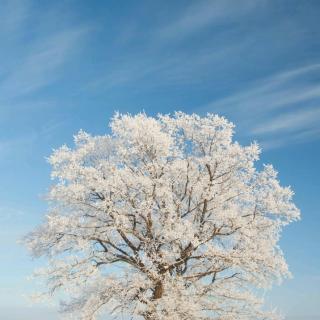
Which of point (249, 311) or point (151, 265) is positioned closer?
point (151, 265)

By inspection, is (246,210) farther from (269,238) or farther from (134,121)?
(134,121)

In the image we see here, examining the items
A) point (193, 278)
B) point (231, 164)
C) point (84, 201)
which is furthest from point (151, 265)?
point (231, 164)

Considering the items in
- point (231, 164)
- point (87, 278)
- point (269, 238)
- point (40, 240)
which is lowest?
point (87, 278)

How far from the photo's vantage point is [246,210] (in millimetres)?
35719

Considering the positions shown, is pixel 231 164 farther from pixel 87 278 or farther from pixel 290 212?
pixel 87 278

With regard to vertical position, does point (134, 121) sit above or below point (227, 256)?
above

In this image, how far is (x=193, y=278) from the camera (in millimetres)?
34250

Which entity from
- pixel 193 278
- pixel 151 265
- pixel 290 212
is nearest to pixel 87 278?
pixel 151 265

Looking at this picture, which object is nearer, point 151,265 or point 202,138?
point 151,265

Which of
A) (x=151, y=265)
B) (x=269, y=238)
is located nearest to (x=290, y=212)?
(x=269, y=238)

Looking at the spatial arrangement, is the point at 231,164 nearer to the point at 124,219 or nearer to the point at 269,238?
the point at 269,238

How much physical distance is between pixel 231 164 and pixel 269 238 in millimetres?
5245

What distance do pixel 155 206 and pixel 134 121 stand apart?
5448mm

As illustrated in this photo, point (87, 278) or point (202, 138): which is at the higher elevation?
point (202, 138)
